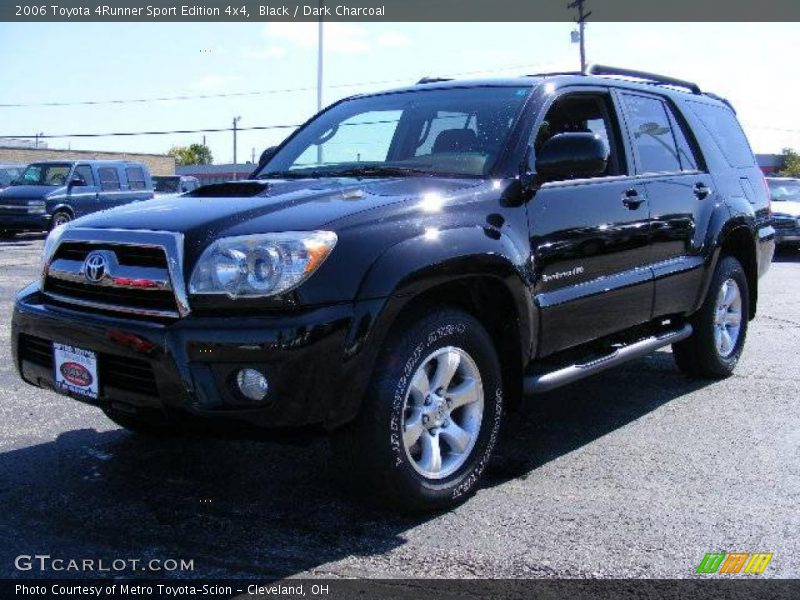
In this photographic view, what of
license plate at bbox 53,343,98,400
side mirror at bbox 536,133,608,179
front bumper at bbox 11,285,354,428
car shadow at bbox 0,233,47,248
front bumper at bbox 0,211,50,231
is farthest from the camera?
car shadow at bbox 0,233,47,248

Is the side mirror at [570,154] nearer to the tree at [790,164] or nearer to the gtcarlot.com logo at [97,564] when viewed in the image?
the gtcarlot.com logo at [97,564]

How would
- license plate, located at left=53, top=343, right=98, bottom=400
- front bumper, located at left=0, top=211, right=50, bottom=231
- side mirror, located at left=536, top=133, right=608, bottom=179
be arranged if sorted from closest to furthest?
license plate, located at left=53, top=343, right=98, bottom=400
side mirror, located at left=536, top=133, right=608, bottom=179
front bumper, located at left=0, top=211, right=50, bottom=231

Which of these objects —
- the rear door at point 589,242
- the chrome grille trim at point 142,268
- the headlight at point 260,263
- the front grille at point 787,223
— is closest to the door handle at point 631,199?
the rear door at point 589,242

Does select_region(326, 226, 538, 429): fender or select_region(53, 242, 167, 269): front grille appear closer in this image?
select_region(326, 226, 538, 429): fender

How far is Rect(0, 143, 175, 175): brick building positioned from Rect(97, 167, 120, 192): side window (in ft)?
124

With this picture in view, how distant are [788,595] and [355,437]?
1.54 metres

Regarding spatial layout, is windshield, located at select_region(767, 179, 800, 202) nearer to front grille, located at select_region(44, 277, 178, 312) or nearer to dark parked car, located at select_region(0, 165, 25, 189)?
front grille, located at select_region(44, 277, 178, 312)

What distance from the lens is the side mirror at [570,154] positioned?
370 centimetres

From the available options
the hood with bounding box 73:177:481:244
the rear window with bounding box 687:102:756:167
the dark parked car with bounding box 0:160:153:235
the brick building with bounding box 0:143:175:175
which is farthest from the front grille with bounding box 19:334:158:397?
the brick building with bounding box 0:143:175:175

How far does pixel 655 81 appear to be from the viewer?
5.54m

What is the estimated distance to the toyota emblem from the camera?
3.19 meters

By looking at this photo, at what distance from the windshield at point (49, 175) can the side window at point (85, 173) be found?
0.90ft

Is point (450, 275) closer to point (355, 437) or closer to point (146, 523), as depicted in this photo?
point (355, 437)

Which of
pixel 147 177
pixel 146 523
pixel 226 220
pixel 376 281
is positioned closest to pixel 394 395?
pixel 376 281
